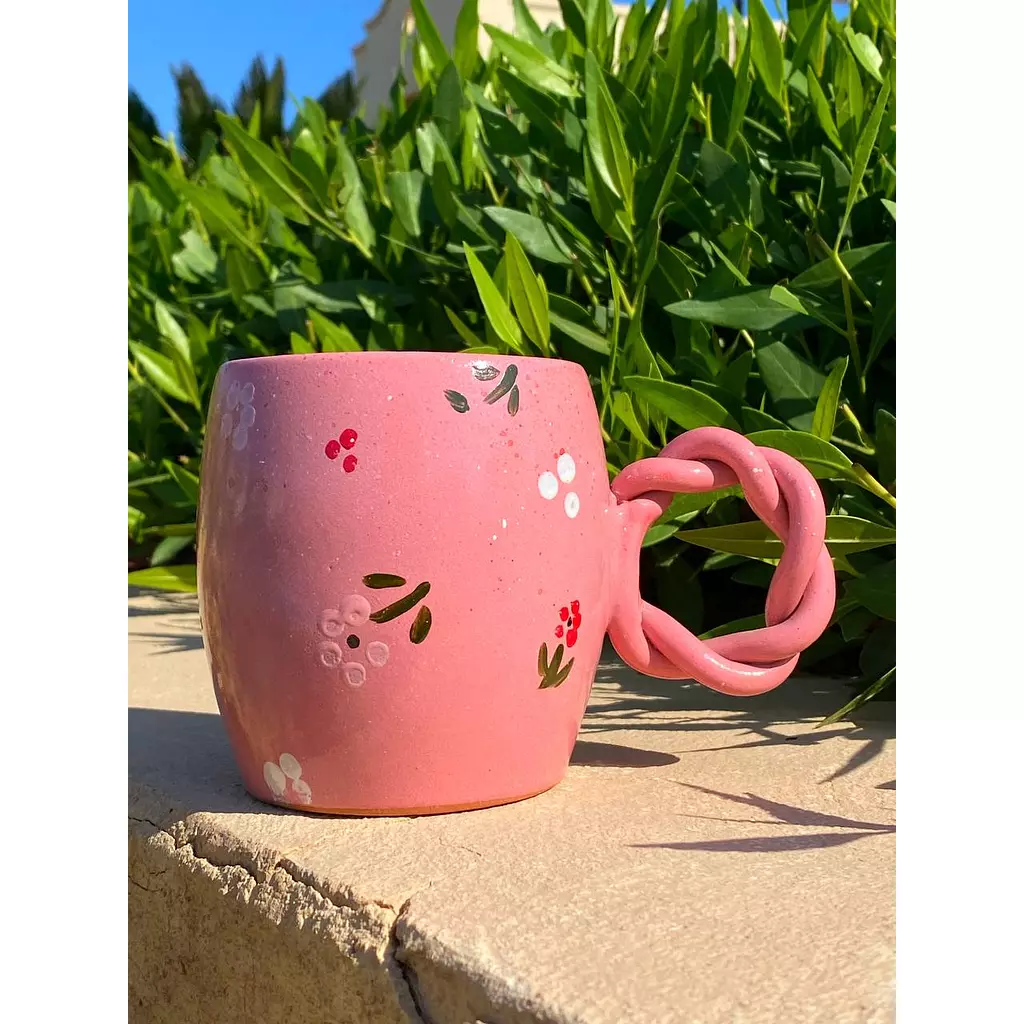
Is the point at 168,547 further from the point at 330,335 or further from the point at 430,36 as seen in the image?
the point at 430,36

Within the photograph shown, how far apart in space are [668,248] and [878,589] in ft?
1.08

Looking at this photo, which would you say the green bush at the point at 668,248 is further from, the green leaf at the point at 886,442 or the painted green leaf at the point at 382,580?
the painted green leaf at the point at 382,580

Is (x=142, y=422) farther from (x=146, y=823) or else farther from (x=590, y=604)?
(x=590, y=604)

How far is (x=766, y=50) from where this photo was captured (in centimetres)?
Answer: 105

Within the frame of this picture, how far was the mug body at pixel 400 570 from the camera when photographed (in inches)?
28.2

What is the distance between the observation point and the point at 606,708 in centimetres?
103

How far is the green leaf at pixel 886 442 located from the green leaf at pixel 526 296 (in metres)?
0.27

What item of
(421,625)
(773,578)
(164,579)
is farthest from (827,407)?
(164,579)

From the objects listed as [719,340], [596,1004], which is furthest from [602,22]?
[596,1004]

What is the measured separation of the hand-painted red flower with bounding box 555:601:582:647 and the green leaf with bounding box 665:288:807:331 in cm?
30

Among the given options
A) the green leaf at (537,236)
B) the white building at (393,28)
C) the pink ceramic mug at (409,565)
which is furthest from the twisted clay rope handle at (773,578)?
the white building at (393,28)

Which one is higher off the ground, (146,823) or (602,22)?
(602,22)

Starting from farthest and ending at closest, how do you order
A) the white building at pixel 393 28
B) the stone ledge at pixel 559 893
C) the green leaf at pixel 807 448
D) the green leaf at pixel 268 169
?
the white building at pixel 393 28 → the green leaf at pixel 268 169 → the green leaf at pixel 807 448 → the stone ledge at pixel 559 893

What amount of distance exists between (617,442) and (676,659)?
0.91 ft
